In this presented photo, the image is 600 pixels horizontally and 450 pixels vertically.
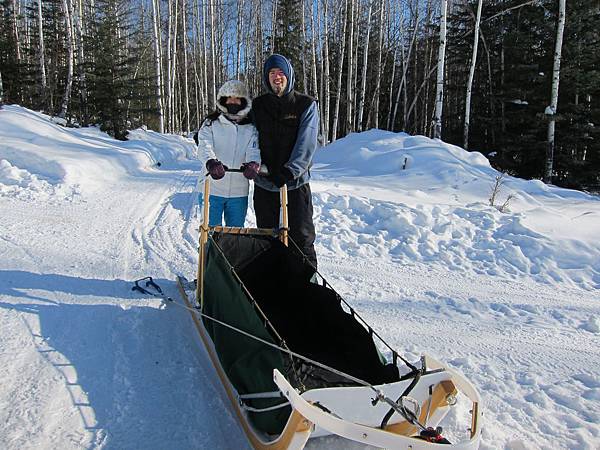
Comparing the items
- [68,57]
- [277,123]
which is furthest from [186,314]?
[68,57]

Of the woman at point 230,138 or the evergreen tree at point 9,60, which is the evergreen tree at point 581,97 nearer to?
the woman at point 230,138

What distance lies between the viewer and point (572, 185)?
14.9 metres

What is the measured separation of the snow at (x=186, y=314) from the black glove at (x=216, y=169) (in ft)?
3.43

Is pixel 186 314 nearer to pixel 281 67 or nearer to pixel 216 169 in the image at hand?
pixel 216 169

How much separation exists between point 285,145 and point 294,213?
51cm

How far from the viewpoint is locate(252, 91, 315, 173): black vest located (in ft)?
11.0

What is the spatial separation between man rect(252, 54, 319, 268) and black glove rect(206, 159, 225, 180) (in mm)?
336

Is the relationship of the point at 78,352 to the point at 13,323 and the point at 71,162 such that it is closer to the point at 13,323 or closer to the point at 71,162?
the point at 13,323

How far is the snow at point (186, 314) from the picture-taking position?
2281mm

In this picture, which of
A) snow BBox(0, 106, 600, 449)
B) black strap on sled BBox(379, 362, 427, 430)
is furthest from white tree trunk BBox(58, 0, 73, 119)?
black strap on sled BBox(379, 362, 427, 430)

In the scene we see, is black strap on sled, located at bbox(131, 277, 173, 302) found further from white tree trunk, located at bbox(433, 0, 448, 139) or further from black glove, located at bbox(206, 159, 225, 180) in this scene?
white tree trunk, located at bbox(433, 0, 448, 139)

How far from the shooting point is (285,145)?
343cm

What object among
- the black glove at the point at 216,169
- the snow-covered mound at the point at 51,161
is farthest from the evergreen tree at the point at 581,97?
the black glove at the point at 216,169

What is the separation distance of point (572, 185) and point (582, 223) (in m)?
10.3
